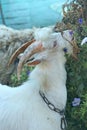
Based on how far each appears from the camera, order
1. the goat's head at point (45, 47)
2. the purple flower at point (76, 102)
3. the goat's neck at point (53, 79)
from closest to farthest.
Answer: the goat's head at point (45, 47)
the goat's neck at point (53, 79)
the purple flower at point (76, 102)

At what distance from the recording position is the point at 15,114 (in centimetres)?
351

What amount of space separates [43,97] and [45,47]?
0.42 metres

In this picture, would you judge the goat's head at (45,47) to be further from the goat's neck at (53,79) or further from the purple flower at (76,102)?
the purple flower at (76,102)

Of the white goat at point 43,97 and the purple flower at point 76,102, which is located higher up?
the white goat at point 43,97

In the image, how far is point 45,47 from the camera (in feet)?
11.1

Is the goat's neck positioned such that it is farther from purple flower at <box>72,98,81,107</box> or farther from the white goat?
purple flower at <box>72,98,81,107</box>

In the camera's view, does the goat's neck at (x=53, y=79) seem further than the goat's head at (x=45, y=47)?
Yes

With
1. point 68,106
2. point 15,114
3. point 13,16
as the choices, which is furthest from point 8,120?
point 13,16

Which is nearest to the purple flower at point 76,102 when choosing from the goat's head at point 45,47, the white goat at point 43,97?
the white goat at point 43,97

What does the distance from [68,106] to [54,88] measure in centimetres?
55

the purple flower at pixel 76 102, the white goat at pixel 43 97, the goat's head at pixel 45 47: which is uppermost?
the goat's head at pixel 45 47

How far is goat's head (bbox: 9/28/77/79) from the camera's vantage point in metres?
3.31

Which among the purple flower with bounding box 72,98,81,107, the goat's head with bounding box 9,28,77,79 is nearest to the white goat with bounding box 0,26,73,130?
the goat's head with bounding box 9,28,77,79

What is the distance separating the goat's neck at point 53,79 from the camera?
11.3 feet
